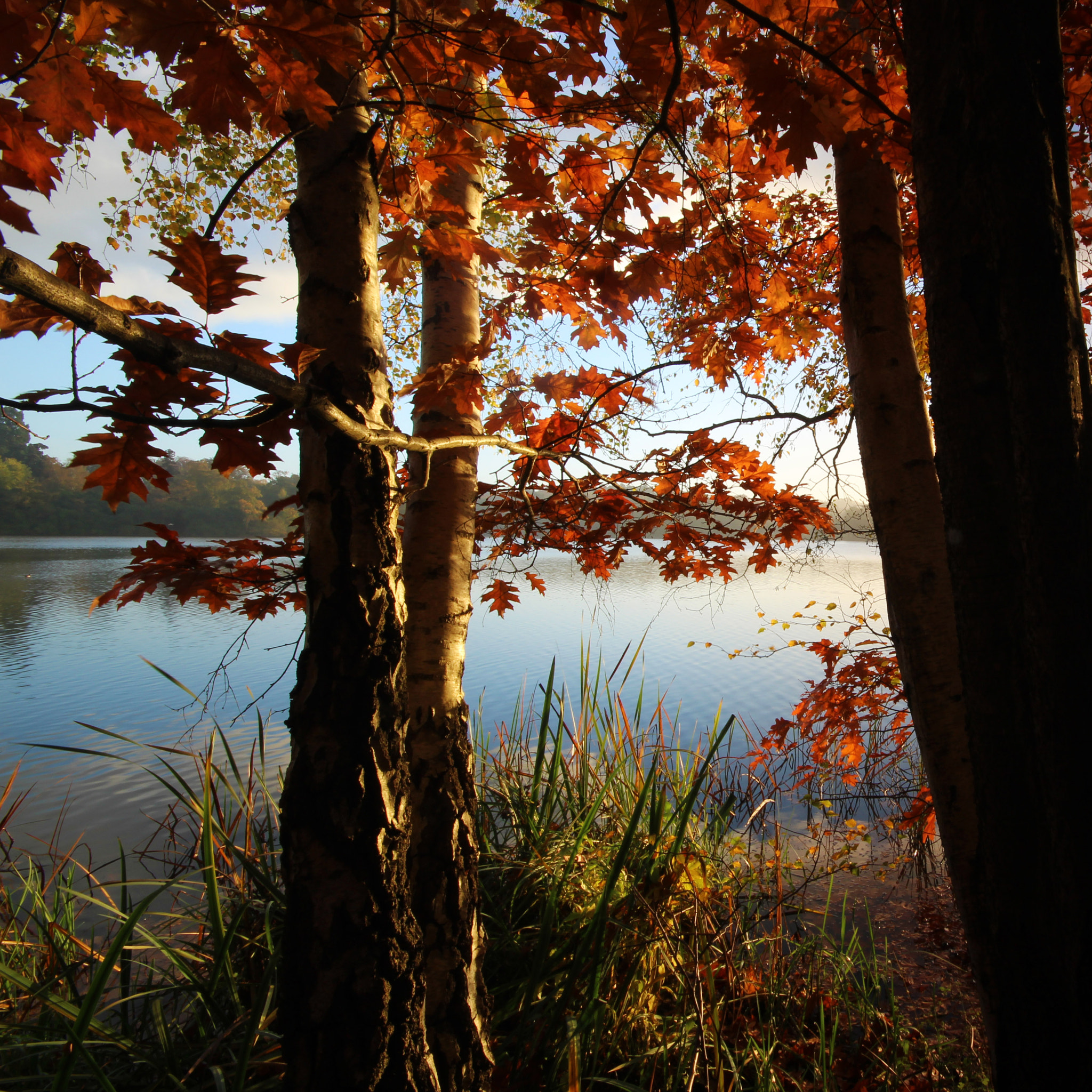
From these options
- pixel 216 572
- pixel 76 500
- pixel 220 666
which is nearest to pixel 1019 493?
pixel 216 572

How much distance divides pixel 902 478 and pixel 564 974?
1.80m

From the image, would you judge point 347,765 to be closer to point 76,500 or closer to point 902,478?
point 902,478

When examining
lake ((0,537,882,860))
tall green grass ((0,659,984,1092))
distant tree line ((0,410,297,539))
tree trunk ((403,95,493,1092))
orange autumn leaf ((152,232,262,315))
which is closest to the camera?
orange autumn leaf ((152,232,262,315))

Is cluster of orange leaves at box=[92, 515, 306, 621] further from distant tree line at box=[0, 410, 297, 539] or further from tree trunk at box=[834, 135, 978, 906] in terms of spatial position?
distant tree line at box=[0, 410, 297, 539]

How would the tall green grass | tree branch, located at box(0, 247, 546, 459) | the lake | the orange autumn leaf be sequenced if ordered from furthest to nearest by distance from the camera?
1. the lake
2. the tall green grass
3. the orange autumn leaf
4. tree branch, located at box(0, 247, 546, 459)

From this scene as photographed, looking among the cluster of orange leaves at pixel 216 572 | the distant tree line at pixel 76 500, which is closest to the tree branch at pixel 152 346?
the cluster of orange leaves at pixel 216 572

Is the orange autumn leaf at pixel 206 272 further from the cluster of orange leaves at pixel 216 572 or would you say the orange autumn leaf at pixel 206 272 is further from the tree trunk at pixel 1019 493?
the tree trunk at pixel 1019 493

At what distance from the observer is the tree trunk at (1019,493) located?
0.74 meters

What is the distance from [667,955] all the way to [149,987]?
173cm

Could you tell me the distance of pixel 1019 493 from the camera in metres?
0.77

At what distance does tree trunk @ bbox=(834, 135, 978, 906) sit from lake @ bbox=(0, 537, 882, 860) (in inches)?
30.0

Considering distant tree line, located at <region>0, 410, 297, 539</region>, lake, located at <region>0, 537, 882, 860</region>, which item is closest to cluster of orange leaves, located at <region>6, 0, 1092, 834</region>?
lake, located at <region>0, 537, 882, 860</region>

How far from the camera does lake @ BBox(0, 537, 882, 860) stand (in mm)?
4855

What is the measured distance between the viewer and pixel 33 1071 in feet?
4.85
